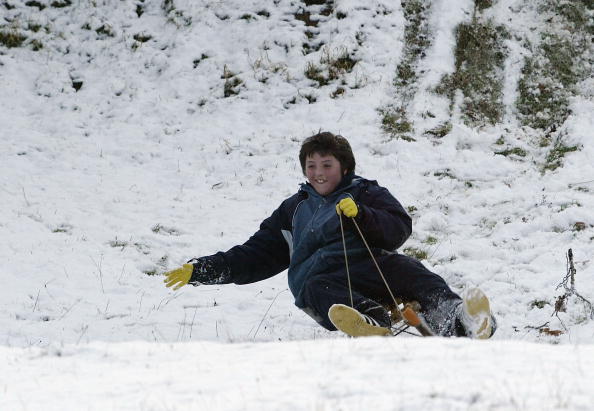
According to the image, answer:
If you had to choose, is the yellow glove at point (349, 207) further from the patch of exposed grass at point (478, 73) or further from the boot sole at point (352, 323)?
the patch of exposed grass at point (478, 73)

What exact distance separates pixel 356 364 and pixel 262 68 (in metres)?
9.13

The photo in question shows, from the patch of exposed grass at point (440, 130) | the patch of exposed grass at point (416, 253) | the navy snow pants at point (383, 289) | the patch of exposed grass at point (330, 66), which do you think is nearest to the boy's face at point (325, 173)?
the navy snow pants at point (383, 289)

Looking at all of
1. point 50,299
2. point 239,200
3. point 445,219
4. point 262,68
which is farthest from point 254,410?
point 262,68

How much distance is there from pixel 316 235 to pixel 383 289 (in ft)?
2.08

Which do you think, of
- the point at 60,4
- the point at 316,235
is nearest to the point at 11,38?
the point at 60,4

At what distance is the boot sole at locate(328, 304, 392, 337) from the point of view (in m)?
4.62

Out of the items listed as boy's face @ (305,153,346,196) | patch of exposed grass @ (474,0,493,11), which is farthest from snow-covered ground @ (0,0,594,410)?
boy's face @ (305,153,346,196)

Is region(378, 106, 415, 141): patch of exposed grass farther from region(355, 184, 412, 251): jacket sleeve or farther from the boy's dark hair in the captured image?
region(355, 184, 412, 251): jacket sleeve

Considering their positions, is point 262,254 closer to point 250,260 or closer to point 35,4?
point 250,260

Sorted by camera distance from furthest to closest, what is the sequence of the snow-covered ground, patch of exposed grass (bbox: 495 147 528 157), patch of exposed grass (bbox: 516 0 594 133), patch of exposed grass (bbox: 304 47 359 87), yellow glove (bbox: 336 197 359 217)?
1. patch of exposed grass (bbox: 304 47 359 87)
2. patch of exposed grass (bbox: 516 0 594 133)
3. patch of exposed grass (bbox: 495 147 528 157)
4. yellow glove (bbox: 336 197 359 217)
5. the snow-covered ground

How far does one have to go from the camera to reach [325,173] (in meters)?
5.64

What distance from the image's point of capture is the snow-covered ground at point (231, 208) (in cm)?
316

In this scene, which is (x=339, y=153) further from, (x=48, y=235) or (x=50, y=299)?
(x=48, y=235)

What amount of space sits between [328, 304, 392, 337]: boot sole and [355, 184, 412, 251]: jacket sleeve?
78 cm
